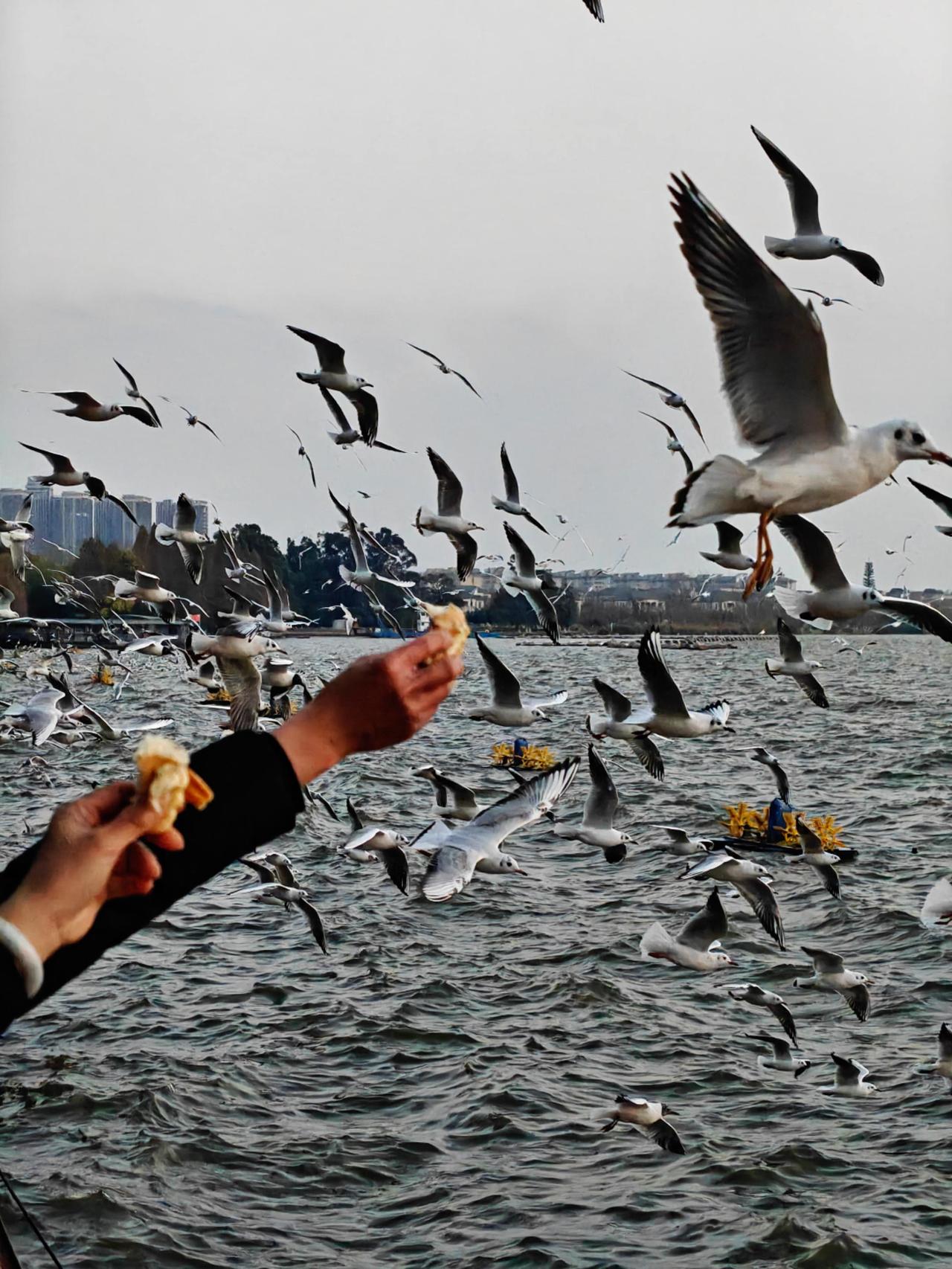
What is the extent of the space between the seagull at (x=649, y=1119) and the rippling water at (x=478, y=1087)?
0.12 metres

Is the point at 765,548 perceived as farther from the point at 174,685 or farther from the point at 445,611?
the point at 174,685

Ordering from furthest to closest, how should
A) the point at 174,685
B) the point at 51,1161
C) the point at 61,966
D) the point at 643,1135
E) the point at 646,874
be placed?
the point at 174,685, the point at 646,874, the point at 643,1135, the point at 51,1161, the point at 61,966

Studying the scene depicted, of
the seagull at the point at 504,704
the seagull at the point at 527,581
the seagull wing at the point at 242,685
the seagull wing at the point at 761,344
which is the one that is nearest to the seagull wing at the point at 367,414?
the seagull at the point at 527,581

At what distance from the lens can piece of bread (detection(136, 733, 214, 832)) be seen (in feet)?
4.21

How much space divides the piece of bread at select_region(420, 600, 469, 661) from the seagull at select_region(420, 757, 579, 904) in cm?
789

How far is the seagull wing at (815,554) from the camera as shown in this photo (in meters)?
8.39

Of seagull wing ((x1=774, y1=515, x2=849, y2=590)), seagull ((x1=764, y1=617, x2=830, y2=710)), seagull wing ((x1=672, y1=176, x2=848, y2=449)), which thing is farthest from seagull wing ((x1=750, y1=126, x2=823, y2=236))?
seagull ((x1=764, y1=617, x2=830, y2=710))

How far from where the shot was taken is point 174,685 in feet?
171

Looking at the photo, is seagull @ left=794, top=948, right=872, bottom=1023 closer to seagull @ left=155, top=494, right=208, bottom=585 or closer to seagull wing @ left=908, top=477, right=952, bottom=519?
seagull wing @ left=908, top=477, right=952, bottom=519

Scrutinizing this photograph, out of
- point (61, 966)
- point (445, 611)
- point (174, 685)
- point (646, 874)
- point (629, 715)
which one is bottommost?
point (174, 685)

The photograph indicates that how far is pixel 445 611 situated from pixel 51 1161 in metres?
8.50

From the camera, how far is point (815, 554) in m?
8.52

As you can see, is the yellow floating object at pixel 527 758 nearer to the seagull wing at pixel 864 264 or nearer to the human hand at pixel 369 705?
the seagull wing at pixel 864 264

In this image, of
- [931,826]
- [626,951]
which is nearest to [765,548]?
[626,951]
